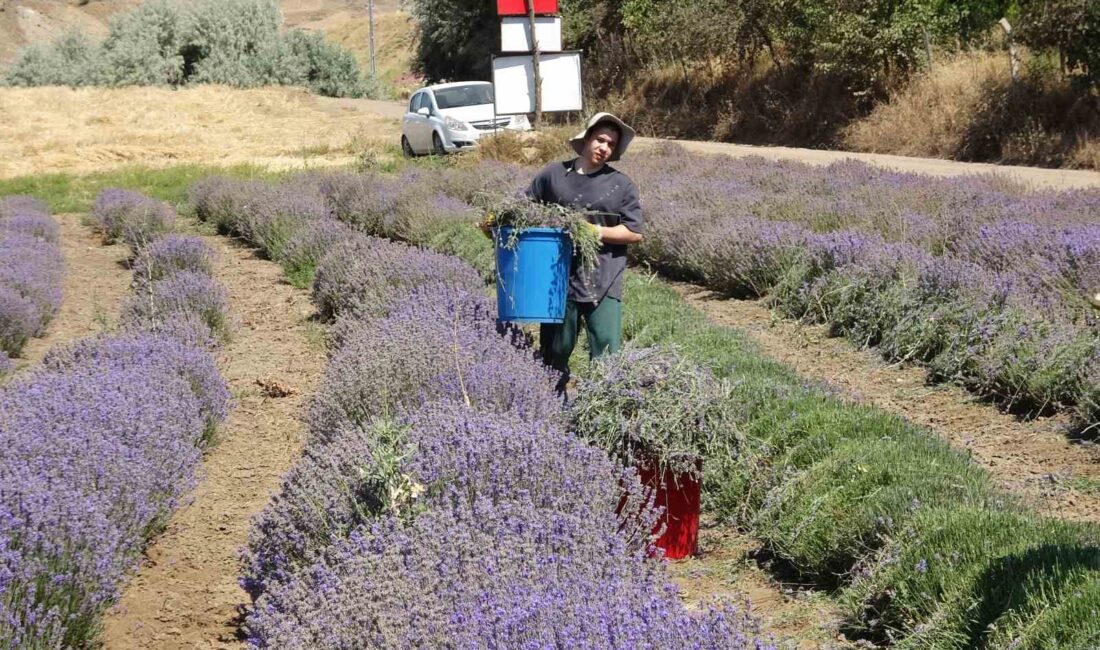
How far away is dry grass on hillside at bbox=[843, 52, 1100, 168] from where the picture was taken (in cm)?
1891

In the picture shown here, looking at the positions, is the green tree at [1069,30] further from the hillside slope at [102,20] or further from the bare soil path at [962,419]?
the hillside slope at [102,20]

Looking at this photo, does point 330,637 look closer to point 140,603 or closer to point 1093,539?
point 140,603

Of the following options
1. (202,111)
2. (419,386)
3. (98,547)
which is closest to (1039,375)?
(419,386)

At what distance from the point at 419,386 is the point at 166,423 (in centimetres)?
110

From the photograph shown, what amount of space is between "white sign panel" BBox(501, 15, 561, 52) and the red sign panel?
0.32 m

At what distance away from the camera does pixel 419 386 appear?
5246 mm

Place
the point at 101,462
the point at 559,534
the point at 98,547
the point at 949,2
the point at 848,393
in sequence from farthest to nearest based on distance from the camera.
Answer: the point at 949,2, the point at 848,393, the point at 101,462, the point at 98,547, the point at 559,534

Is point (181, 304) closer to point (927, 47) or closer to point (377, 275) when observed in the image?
point (377, 275)

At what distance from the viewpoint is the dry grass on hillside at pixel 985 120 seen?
1891 cm

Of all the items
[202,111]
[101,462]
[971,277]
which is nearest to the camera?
[101,462]

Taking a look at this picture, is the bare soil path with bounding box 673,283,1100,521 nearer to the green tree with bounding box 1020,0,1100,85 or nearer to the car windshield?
the green tree with bounding box 1020,0,1100,85

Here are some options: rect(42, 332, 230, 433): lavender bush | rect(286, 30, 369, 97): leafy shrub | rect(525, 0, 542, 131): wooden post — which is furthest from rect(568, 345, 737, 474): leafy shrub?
rect(286, 30, 369, 97): leafy shrub

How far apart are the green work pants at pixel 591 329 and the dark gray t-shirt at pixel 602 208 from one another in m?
0.05

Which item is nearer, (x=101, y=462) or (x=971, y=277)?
(x=101, y=462)
